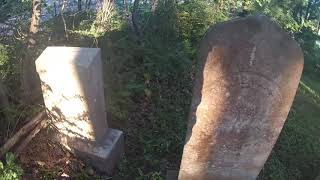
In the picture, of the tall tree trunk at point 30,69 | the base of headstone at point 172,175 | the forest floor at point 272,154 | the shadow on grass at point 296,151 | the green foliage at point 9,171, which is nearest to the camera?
the green foliage at point 9,171

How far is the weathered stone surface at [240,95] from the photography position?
297 cm

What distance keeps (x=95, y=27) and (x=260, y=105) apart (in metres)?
3.76

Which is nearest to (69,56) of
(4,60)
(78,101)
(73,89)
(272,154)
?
(73,89)

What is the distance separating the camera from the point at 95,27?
20.3 feet

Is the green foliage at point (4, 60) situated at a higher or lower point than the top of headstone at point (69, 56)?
lower

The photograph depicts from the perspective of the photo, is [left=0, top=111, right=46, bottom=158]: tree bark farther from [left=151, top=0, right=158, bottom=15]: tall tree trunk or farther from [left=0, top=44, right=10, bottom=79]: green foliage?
[left=151, top=0, right=158, bottom=15]: tall tree trunk

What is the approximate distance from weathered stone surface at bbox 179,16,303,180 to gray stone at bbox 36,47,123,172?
1.23 m

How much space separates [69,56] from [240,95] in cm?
199

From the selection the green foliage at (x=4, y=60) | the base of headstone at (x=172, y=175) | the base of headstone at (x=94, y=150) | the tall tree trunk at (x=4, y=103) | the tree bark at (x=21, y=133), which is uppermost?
the green foliage at (x=4, y=60)

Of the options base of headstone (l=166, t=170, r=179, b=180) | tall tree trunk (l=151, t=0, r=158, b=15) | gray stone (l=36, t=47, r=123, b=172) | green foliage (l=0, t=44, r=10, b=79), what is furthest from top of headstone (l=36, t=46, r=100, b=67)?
tall tree trunk (l=151, t=0, r=158, b=15)

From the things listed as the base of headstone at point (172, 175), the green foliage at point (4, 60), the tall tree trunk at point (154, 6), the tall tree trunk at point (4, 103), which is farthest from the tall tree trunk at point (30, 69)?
the tall tree trunk at point (154, 6)

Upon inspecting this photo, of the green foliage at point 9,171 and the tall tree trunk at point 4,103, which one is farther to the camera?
the tall tree trunk at point 4,103

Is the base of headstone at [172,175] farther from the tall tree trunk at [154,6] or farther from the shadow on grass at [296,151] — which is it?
the tall tree trunk at [154,6]

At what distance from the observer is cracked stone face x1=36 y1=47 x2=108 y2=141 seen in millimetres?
3918
